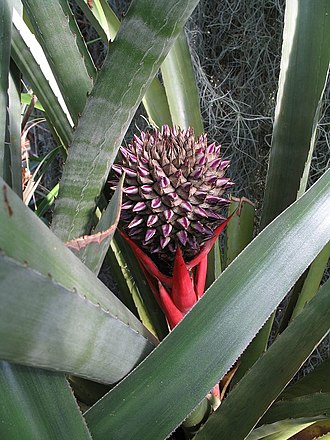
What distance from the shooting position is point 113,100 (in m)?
0.46

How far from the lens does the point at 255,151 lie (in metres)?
0.97

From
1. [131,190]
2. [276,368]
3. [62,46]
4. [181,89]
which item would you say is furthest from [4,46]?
[276,368]

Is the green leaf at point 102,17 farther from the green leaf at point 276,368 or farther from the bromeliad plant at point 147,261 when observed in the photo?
the green leaf at point 276,368

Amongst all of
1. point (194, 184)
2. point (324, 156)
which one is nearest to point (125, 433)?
point (194, 184)

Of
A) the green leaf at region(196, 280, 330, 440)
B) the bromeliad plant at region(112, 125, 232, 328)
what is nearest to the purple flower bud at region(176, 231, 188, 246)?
the bromeliad plant at region(112, 125, 232, 328)

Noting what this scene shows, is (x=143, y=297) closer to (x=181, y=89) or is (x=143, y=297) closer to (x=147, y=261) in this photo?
(x=147, y=261)

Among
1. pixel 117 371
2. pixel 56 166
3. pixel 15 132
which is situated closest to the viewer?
pixel 117 371

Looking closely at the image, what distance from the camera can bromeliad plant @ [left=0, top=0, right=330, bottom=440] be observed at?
11.8 inches

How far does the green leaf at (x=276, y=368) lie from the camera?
0.42 m

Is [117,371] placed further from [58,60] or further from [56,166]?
[56,166]

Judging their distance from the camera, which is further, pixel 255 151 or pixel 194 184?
pixel 255 151

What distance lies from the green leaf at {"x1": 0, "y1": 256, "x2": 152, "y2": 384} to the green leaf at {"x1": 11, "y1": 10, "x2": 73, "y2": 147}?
1.11 ft

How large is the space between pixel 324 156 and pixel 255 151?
132 millimetres

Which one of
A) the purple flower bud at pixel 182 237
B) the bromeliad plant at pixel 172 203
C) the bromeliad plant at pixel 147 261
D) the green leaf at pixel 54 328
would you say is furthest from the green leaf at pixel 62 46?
the green leaf at pixel 54 328
